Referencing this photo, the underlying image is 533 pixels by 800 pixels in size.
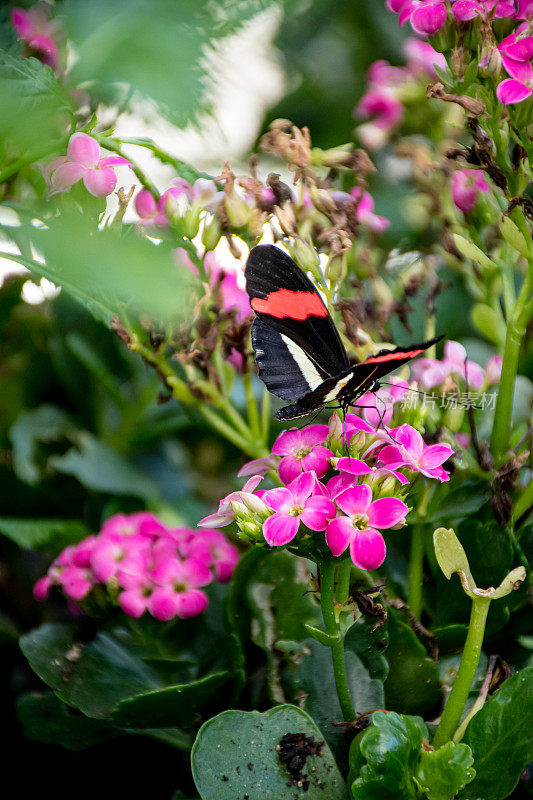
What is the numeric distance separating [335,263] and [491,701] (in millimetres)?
289

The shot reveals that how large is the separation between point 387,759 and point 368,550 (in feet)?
0.37

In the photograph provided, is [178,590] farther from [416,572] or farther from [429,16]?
[429,16]

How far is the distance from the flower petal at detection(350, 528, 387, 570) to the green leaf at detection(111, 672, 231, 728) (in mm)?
153

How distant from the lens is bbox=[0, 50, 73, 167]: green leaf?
0.21 metres

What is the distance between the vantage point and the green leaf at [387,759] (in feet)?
1.29

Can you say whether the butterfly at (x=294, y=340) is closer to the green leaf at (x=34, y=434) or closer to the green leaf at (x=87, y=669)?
the green leaf at (x=87, y=669)

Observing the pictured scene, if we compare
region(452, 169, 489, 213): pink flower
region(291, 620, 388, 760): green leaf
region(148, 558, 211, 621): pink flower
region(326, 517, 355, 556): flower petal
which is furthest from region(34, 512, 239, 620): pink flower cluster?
region(452, 169, 489, 213): pink flower

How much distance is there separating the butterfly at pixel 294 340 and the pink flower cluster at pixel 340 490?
25 millimetres

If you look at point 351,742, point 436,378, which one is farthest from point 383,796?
point 436,378

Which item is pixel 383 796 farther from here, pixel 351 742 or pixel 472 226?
pixel 472 226

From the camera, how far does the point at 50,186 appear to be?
47cm

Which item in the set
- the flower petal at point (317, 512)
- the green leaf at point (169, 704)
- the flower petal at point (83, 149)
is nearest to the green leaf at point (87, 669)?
the green leaf at point (169, 704)

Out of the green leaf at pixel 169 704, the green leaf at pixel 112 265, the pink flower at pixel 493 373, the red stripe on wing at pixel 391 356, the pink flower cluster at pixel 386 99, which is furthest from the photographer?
the pink flower cluster at pixel 386 99

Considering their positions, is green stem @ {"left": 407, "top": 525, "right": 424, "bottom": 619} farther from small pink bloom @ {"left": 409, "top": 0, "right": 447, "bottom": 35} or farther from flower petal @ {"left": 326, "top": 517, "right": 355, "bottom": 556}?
small pink bloom @ {"left": 409, "top": 0, "right": 447, "bottom": 35}
